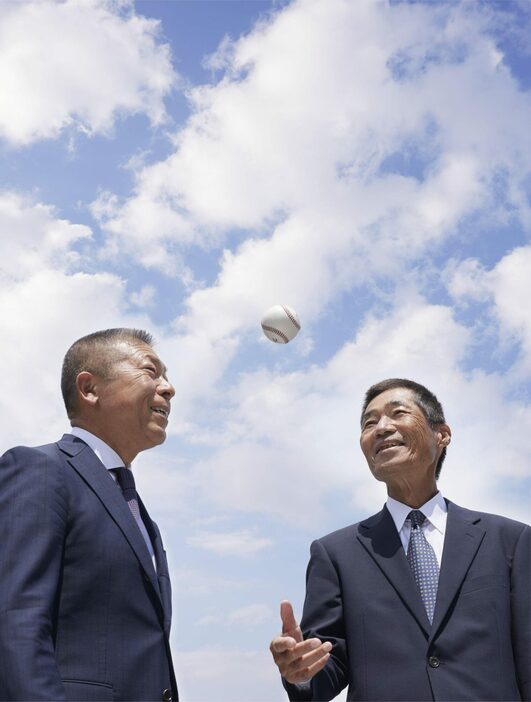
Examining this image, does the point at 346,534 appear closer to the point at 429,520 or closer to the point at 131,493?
the point at 429,520

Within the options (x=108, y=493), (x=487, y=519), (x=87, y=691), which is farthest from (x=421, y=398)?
(x=87, y=691)

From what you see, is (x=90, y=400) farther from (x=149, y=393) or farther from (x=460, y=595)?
(x=460, y=595)

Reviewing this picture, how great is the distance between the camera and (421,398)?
28.1 feet

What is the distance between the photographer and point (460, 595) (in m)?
7.16

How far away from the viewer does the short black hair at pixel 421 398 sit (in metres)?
8.48

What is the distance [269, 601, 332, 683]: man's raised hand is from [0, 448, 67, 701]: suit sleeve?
1.81 m

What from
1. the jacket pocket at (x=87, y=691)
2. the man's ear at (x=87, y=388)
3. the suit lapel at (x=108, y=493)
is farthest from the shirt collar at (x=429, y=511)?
the jacket pocket at (x=87, y=691)

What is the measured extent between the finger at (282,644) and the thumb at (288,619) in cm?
7

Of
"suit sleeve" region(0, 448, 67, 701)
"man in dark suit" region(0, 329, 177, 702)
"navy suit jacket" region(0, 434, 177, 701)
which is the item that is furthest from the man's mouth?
"suit sleeve" region(0, 448, 67, 701)

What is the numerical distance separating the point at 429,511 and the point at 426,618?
45.1 inches

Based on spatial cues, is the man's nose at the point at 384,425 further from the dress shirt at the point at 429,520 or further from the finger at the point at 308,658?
the finger at the point at 308,658

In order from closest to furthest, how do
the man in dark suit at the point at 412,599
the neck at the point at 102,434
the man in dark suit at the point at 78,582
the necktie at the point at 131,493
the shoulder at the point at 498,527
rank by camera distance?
the man in dark suit at the point at 78,582
the necktie at the point at 131,493
the man in dark suit at the point at 412,599
the neck at the point at 102,434
the shoulder at the point at 498,527

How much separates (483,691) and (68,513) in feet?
12.0

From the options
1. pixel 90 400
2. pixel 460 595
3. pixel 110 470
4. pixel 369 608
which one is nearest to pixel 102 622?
pixel 110 470
